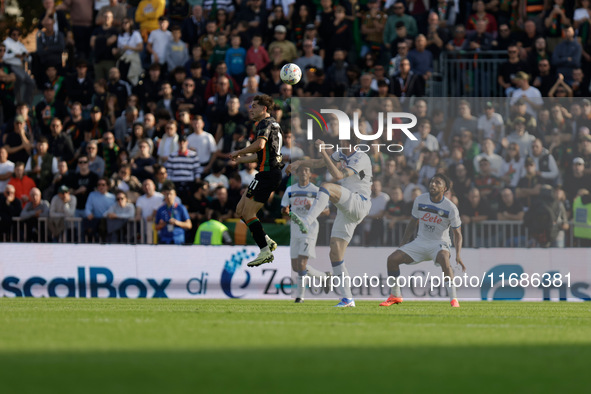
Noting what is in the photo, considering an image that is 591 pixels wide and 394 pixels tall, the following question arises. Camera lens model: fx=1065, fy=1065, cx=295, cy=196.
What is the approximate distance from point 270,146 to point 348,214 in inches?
106

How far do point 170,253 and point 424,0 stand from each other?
28.0 feet

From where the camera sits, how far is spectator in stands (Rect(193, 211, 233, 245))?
19.6m

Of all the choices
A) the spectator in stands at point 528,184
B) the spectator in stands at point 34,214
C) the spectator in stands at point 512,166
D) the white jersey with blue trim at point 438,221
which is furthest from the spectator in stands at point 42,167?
the spectator in stands at point 528,184

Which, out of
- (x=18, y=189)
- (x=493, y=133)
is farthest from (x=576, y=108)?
(x=18, y=189)

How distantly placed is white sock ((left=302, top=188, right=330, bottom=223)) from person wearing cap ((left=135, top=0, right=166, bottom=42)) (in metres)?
9.47

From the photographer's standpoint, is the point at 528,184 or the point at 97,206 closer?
the point at 528,184

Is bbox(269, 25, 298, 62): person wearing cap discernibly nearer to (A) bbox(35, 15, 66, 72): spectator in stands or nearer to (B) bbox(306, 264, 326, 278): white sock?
(A) bbox(35, 15, 66, 72): spectator in stands

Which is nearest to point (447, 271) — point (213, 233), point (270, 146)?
point (270, 146)

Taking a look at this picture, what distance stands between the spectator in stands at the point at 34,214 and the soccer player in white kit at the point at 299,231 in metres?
5.42

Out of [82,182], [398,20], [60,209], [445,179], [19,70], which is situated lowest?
[60,209]

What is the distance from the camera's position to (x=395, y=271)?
16156 millimetres

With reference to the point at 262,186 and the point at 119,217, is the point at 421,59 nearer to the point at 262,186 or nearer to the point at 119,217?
the point at 119,217

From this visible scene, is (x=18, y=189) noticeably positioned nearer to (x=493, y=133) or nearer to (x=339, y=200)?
(x=339, y=200)

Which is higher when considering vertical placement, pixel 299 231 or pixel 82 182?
pixel 82 182
